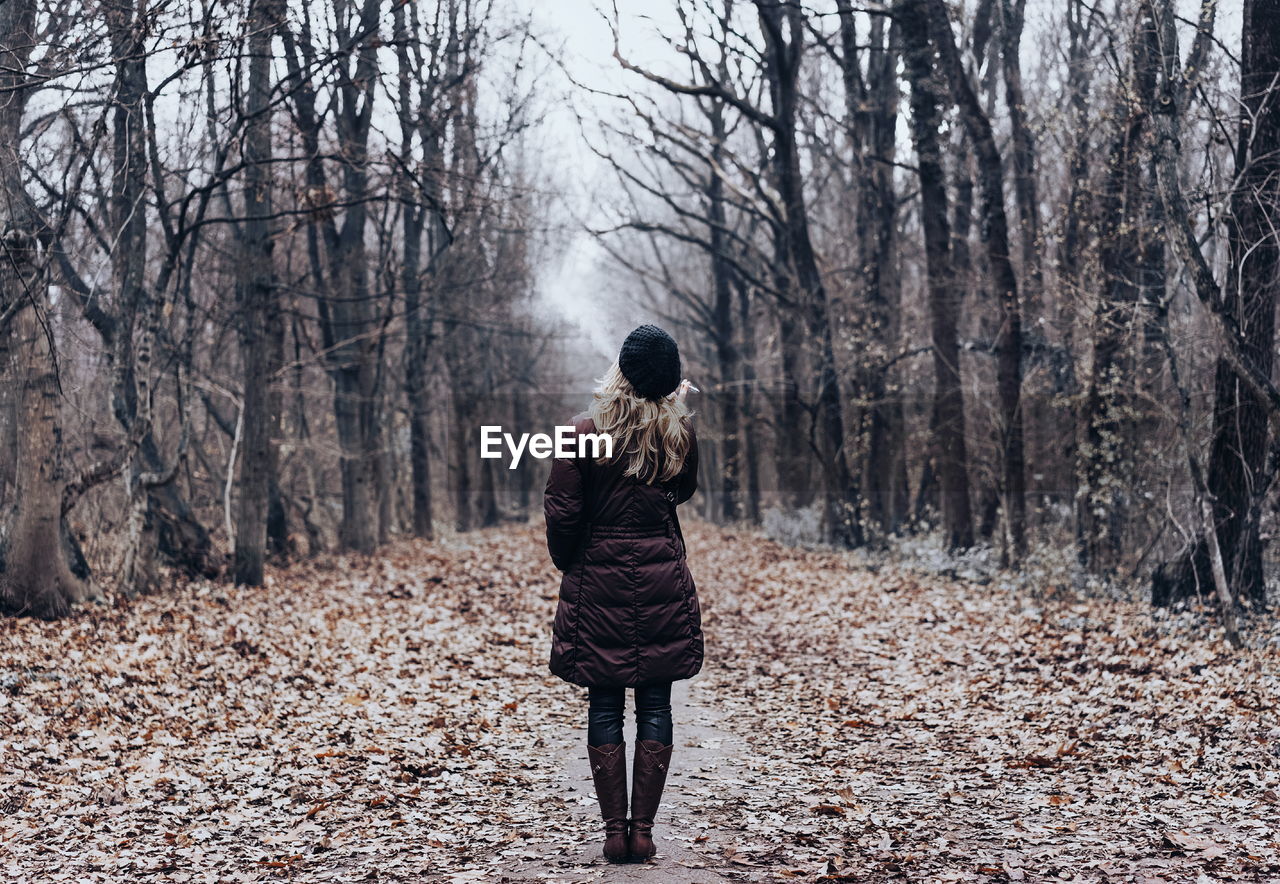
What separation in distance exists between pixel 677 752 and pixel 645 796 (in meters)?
2.47

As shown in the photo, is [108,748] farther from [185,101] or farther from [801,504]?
[801,504]

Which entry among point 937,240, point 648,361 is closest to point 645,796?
point 648,361

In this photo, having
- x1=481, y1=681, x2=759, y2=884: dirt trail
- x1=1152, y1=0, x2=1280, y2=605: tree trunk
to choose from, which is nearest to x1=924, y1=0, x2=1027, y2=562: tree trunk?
x1=1152, y1=0, x2=1280, y2=605: tree trunk

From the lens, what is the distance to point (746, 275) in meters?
21.6

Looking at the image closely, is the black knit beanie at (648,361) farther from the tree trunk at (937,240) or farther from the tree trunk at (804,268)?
the tree trunk at (804,268)

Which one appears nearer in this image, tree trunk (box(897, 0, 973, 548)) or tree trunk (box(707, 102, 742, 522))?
tree trunk (box(897, 0, 973, 548))

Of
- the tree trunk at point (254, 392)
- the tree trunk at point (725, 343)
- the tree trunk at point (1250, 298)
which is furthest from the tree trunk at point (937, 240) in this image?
the tree trunk at point (725, 343)

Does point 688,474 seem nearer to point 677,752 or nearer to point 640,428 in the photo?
point 640,428

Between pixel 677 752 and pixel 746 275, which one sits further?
pixel 746 275

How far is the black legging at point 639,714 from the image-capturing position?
5.09 metres

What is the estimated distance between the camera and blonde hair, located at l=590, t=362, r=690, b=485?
504 cm

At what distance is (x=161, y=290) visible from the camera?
12891 mm

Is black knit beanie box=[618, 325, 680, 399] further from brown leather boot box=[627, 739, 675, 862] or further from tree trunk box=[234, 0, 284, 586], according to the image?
tree trunk box=[234, 0, 284, 586]

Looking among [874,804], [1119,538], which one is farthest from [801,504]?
[874,804]
